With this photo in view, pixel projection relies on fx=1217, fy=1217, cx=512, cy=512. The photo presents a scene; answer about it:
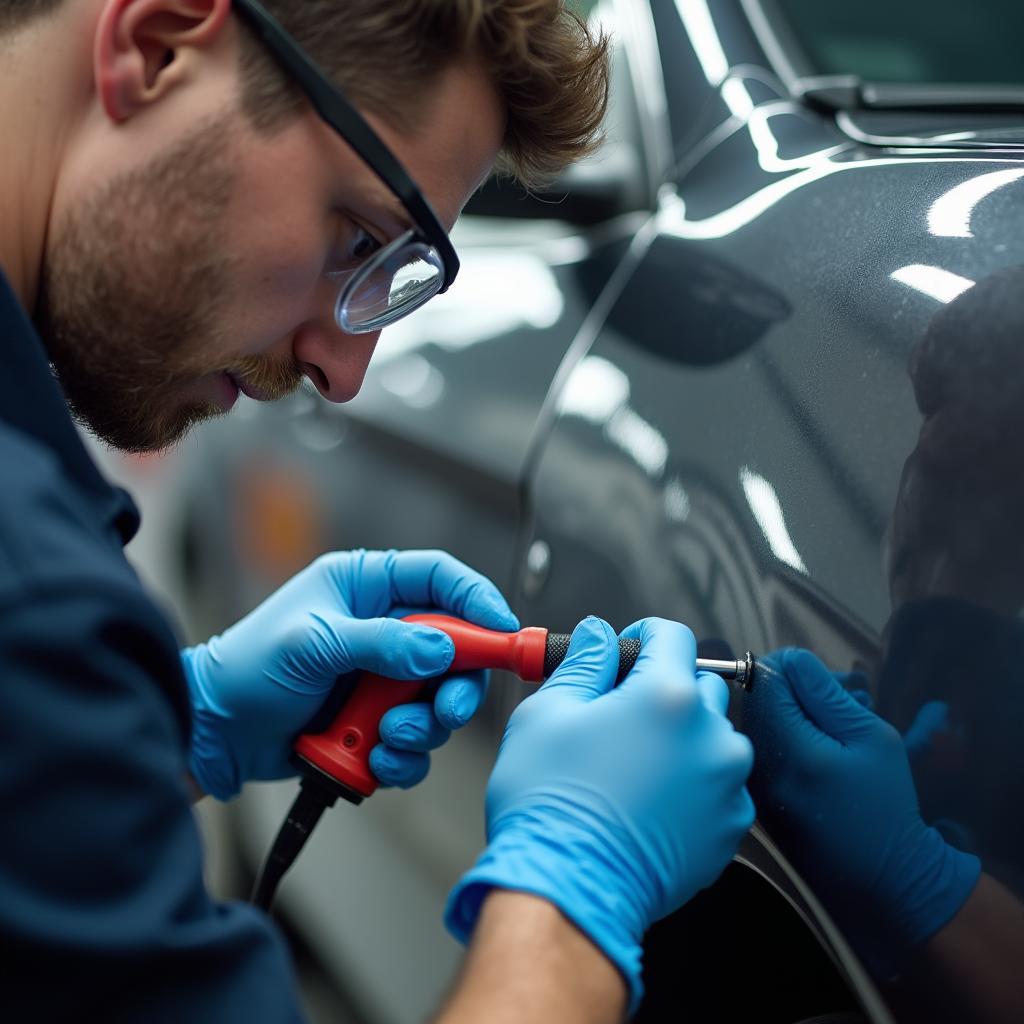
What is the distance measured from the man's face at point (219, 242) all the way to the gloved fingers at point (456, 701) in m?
0.34

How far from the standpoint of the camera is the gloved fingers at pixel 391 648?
111 cm

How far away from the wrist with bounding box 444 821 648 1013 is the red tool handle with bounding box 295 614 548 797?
0.76 ft

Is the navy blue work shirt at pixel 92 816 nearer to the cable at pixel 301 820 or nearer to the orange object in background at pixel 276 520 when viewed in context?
the cable at pixel 301 820

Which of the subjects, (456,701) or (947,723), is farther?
(456,701)

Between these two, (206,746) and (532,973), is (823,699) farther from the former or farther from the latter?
(206,746)

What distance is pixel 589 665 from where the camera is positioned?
97 centimetres

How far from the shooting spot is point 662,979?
1.02 m

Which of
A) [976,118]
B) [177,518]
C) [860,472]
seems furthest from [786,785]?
[177,518]

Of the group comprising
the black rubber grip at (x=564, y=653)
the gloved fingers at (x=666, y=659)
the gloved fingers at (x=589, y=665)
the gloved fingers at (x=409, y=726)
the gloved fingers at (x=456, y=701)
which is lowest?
the gloved fingers at (x=409, y=726)

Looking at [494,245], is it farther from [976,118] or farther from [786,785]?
[786,785]

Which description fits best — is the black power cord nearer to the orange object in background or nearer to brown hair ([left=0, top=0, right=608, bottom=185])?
the orange object in background

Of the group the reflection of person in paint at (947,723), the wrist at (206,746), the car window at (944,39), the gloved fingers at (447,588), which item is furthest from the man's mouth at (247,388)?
the car window at (944,39)

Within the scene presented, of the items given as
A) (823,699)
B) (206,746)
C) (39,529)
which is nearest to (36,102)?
(39,529)

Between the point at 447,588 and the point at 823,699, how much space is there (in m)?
0.51
